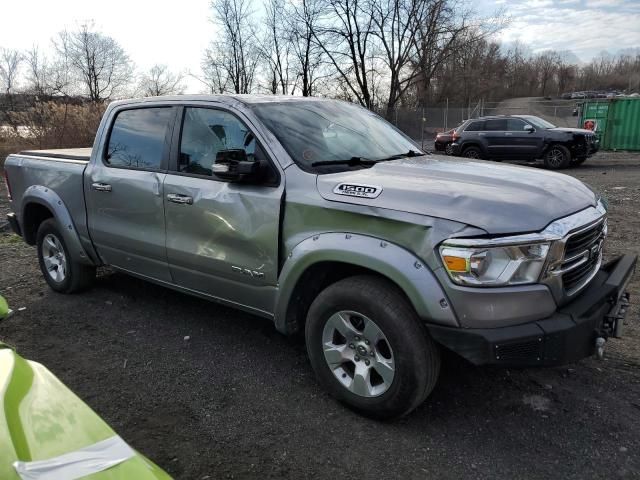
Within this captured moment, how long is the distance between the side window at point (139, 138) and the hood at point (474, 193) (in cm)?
161

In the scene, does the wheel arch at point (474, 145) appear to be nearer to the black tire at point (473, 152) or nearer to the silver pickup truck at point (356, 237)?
the black tire at point (473, 152)

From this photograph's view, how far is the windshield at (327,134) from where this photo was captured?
11.0ft

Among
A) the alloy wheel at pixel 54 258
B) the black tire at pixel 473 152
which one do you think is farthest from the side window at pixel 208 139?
the black tire at pixel 473 152

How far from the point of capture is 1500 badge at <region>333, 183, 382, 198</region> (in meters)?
2.85

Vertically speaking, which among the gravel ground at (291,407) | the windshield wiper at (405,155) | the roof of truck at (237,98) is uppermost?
the roof of truck at (237,98)

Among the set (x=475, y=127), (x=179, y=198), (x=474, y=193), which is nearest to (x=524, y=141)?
(x=475, y=127)

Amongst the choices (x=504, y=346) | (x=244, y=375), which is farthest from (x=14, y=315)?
(x=504, y=346)

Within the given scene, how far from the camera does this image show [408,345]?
8.80 feet

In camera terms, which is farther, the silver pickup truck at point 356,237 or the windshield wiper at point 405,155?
the windshield wiper at point 405,155

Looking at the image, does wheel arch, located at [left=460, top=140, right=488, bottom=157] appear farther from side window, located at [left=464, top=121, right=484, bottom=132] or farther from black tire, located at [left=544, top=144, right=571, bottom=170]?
black tire, located at [left=544, top=144, right=571, bottom=170]

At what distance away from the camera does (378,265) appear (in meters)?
2.73

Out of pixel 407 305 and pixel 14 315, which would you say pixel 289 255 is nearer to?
pixel 407 305

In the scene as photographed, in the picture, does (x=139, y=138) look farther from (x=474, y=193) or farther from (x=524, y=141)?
(x=524, y=141)

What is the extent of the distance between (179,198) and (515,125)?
15.4 meters
